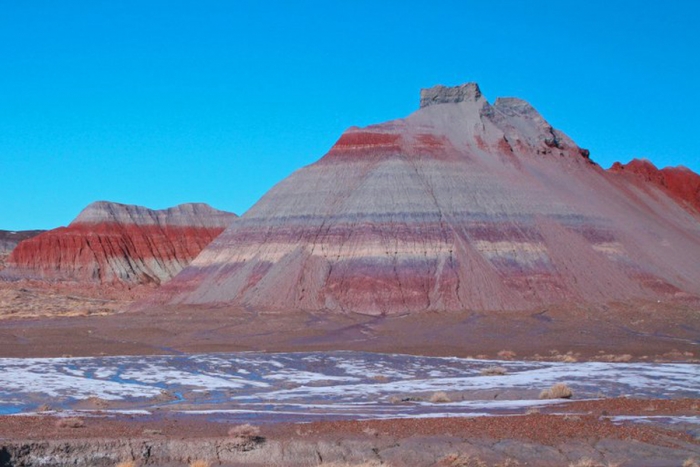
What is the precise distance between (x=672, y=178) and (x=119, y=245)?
7593 cm

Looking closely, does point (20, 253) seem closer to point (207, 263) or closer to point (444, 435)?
point (207, 263)

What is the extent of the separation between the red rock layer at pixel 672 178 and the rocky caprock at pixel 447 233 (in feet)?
31.2

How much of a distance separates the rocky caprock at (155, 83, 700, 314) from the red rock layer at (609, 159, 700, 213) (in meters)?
9.51

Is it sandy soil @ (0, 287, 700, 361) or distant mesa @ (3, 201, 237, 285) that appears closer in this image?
sandy soil @ (0, 287, 700, 361)

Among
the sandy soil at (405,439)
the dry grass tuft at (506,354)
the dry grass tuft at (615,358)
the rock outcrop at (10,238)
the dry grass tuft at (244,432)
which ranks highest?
the rock outcrop at (10,238)

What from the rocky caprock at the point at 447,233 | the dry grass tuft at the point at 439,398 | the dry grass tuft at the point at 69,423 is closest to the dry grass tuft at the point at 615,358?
the dry grass tuft at the point at 439,398

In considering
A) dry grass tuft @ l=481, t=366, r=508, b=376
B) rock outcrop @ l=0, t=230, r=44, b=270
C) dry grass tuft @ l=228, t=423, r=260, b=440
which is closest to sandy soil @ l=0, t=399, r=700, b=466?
dry grass tuft @ l=228, t=423, r=260, b=440

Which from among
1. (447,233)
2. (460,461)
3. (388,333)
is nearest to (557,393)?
(460,461)

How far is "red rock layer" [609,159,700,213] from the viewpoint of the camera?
333 feet

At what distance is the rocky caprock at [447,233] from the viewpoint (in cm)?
7006

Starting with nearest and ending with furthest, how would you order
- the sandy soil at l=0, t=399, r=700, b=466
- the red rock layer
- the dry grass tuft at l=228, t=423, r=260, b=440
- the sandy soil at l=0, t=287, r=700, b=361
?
1. the sandy soil at l=0, t=399, r=700, b=466
2. the dry grass tuft at l=228, t=423, r=260, b=440
3. the sandy soil at l=0, t=287, r=700, b=361
4. the red rock layer

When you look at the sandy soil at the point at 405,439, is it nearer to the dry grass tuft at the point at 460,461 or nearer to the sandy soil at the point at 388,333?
the dry grass tuft at the point at 460,461

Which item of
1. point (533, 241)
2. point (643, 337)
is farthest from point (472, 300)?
point (643, 337)

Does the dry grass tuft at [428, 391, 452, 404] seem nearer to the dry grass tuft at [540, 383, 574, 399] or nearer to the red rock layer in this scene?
the dry grass tuft at [540, 383, 574, 399]
